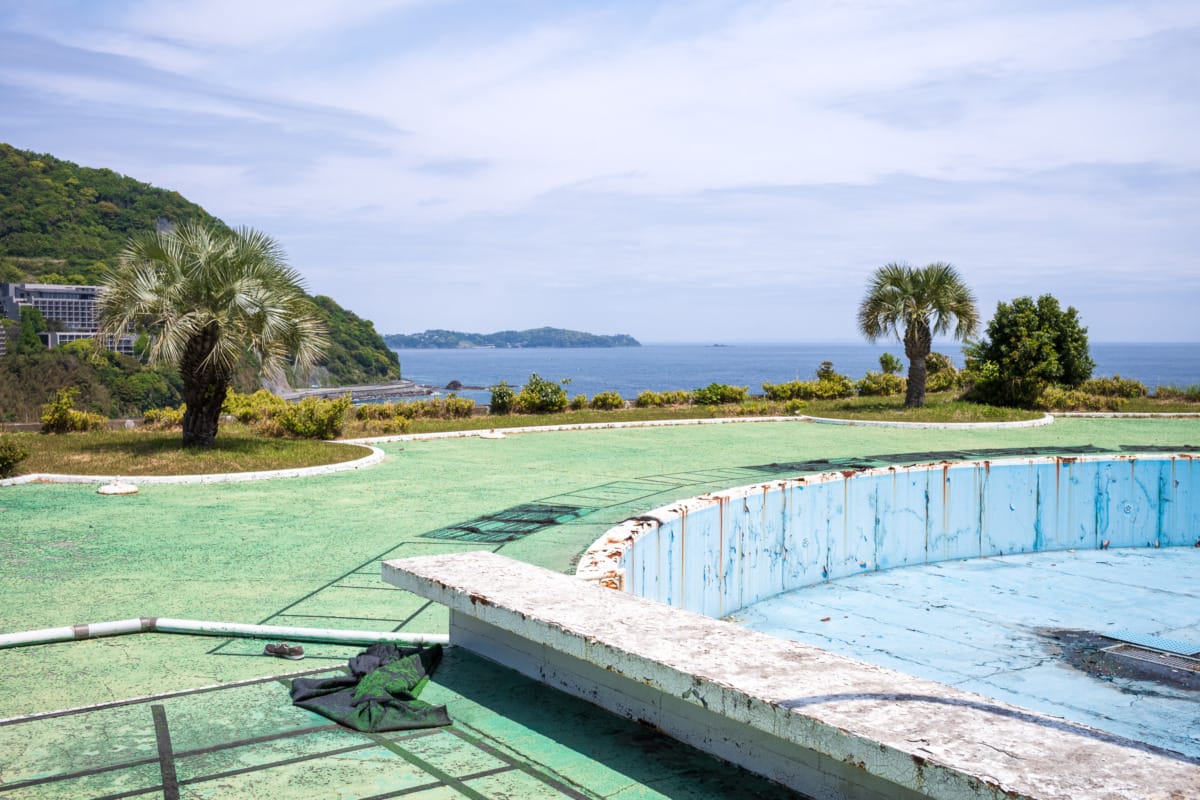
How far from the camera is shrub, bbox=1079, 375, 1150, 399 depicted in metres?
26.8

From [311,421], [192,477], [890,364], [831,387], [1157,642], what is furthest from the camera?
[890,364]

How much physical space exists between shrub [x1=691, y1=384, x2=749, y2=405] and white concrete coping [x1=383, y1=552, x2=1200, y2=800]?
20826mm

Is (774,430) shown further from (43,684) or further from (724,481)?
(43,684)

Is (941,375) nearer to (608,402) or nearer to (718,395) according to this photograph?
(718,395)

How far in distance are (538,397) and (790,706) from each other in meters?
20.2

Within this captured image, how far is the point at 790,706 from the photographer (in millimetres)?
3189

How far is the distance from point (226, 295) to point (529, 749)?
11.7 metres

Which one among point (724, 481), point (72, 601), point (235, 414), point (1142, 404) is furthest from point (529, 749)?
point (1142, 404)

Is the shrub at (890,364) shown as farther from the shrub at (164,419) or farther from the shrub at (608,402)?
the shrub at (164,419)


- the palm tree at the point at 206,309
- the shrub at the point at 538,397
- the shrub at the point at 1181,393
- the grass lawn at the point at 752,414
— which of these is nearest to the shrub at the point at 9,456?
the palm tree at the point at 206,309

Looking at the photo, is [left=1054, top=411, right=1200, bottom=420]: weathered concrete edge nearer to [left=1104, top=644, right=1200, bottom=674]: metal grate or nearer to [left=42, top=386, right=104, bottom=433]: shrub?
[left=1104, top=644, right=1200, bottom=674]: metal grate

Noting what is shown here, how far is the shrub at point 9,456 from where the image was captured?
39.9ft

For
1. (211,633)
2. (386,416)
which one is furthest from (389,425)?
(211,633)

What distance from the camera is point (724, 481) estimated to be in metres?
12.5
